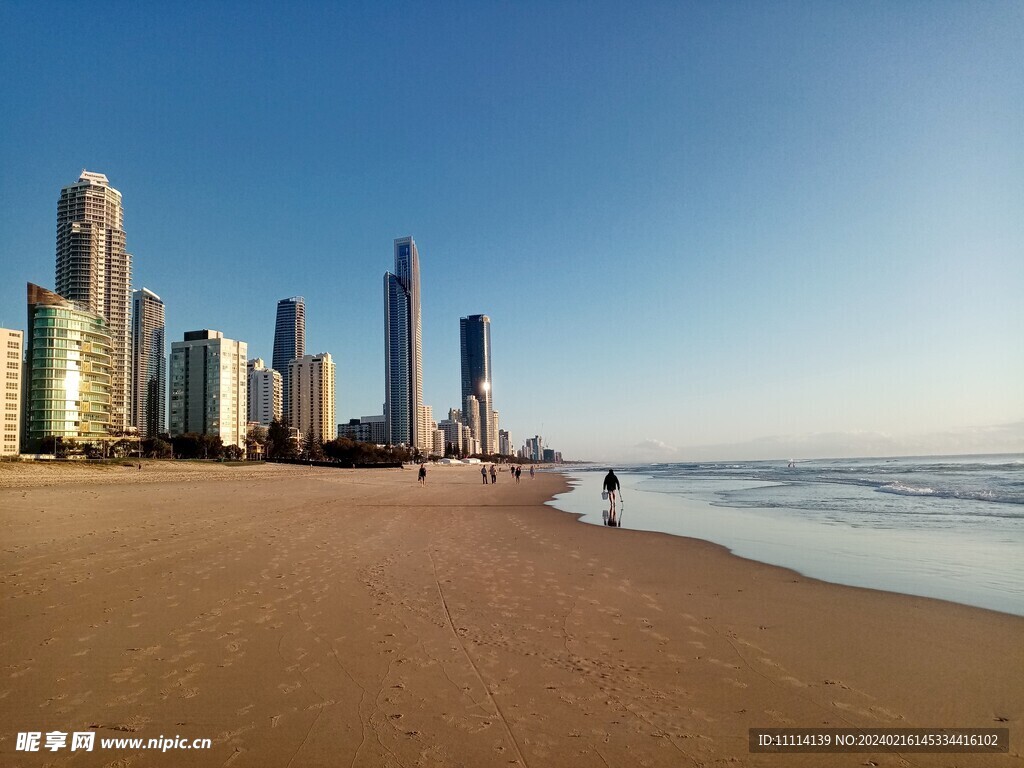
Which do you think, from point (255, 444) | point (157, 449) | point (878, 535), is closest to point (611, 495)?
point (878, 535)

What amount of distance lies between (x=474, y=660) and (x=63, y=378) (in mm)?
131005

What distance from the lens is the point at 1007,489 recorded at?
35.6 m

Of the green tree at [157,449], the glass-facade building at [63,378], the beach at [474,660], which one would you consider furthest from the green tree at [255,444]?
the beach at [474,660]

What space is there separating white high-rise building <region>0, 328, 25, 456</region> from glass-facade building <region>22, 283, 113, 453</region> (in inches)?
80.3

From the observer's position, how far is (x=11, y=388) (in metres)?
104

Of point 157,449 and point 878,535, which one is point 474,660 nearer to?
point 878,535

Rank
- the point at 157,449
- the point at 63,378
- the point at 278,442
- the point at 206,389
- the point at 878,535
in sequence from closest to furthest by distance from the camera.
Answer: the point at 878,535 < the point at 63,378 < the point at 157,449 < the point at 278,442 < the point at 206,389

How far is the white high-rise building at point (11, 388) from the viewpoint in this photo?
101m

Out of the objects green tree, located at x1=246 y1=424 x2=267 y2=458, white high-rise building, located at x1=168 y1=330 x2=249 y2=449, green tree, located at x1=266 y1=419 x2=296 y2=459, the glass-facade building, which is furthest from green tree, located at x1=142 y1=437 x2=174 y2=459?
white high-rise building, located at x1=168 y1=330 x2=249 y2=449

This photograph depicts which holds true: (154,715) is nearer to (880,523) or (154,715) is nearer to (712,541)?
(712,541)

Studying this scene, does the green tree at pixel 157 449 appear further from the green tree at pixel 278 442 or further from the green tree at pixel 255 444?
the green tree at pixel 255 444

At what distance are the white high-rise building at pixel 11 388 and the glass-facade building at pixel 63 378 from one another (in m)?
2.04

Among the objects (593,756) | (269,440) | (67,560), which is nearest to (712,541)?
(593,756)

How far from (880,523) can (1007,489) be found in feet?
82.7
